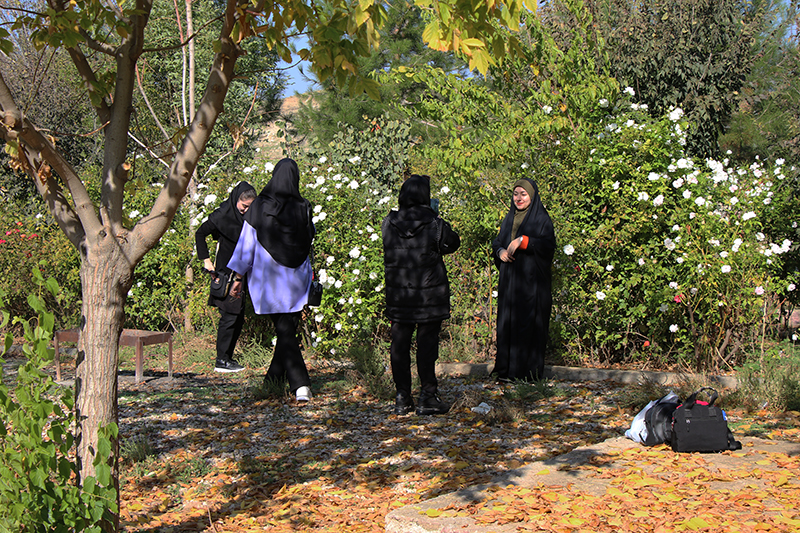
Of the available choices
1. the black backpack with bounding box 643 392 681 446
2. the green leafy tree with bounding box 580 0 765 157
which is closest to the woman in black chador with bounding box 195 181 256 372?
the black backpack with bounding box 643 392 681 446

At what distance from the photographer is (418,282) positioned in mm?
5328

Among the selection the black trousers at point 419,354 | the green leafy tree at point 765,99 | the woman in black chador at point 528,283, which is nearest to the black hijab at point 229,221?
the black trousers at point 419,354

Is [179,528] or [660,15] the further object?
[660,15]

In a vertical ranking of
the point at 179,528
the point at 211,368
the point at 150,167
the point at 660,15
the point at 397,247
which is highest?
the point at 660,15

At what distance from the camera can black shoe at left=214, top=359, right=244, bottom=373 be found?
7.13 m

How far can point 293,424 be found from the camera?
17.0ft

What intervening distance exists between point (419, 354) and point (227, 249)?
2526mm

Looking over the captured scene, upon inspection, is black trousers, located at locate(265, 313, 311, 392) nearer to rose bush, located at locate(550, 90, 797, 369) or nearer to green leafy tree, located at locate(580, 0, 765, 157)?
rose bush, located at locate(550, 90, 797, 369)

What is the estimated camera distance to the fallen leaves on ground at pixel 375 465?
3.22 metres

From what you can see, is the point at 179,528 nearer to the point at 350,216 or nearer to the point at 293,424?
the point at 293,424

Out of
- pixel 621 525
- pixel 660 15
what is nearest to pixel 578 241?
pixel 621 525

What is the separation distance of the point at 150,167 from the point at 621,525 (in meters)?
13.3

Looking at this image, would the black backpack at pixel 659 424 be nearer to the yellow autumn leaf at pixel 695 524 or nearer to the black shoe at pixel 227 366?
the yellow autumn leaf at pixel 695 524

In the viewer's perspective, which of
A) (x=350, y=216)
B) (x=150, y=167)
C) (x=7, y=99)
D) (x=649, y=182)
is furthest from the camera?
(x=150, y=167)
